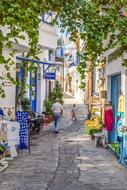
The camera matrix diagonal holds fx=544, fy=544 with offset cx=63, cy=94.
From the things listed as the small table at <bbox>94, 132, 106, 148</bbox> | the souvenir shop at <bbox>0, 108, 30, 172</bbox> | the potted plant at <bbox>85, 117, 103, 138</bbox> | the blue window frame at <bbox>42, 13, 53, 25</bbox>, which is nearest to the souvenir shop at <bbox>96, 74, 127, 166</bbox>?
the small table at <bbox>94, 132, 106, 148</bbox>

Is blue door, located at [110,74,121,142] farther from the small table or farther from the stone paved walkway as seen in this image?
the stone paved walkway

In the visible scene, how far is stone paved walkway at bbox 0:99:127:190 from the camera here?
1219cm

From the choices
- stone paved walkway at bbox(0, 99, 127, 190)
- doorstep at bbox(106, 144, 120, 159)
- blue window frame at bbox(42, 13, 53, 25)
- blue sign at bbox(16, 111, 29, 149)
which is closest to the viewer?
blue window frame at bbox(42, 13, 53, 25)

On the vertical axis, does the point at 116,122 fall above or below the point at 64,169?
above

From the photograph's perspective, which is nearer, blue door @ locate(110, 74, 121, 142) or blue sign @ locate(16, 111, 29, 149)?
blue sign @ locate(16, 111, 29, 149)

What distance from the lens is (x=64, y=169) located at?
14.5m

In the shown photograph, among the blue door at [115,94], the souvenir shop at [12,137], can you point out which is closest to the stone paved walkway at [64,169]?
the souvenir shop at [12,137]

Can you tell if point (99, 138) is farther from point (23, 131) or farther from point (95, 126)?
point (23, 131)

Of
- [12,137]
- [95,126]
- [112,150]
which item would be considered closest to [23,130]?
[12,137]

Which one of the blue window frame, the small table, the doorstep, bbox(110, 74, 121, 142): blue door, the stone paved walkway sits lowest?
the stone paved walkway

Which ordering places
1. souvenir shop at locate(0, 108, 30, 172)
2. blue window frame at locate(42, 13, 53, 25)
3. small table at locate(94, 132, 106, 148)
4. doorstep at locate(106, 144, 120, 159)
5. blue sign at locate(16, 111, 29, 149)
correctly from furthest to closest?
small table at locate(94, 132, 106, 148)
blue sign at locate(16, 111, 29, 149)
doorstep at locate(106, 144, 120, 159)
souvenir shop at locate(0, 108, 30, 172)
blue window frame at locate(42, 13, 53, 25)

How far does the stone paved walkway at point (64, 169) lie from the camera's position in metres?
12.2

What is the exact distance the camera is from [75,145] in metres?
20.7

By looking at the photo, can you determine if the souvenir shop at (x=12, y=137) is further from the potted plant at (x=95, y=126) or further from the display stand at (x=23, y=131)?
the potted plant at (x=95, y=126)
